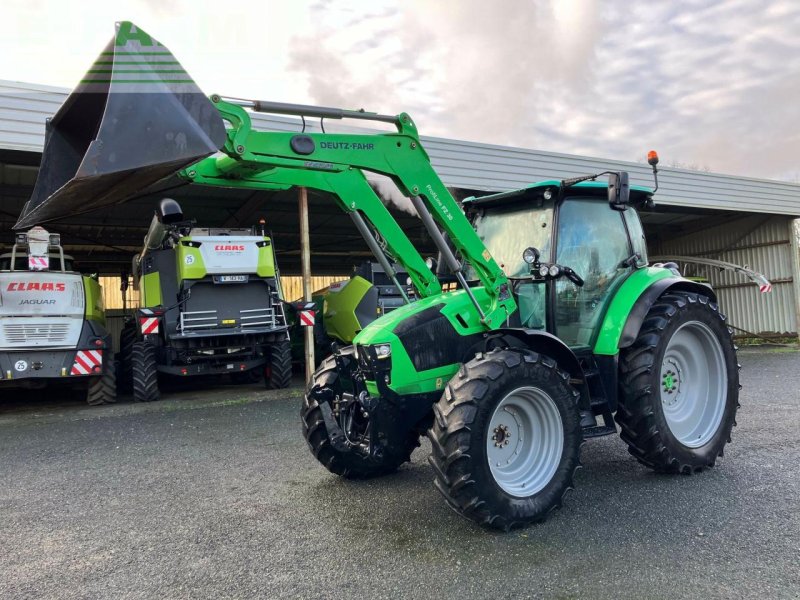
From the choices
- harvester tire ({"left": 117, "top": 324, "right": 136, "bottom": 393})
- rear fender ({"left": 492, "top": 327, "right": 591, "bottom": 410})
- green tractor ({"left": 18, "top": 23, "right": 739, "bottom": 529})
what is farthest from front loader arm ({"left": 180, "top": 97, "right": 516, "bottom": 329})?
harvester tire ({"left": 117, "top": 324, "right": 136, "bottom": 393})

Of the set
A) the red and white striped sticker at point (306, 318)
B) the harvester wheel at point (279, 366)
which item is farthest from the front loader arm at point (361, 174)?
the harvester wheel at point (279, 366)

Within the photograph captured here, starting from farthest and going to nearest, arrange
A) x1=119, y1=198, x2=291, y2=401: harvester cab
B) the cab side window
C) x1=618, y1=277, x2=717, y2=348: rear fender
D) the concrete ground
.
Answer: x1=119, y1=198, x2=291, y2=401: harvester cab < the cab side window < x1=618, y1=277, x2=717, y2=348: rear fender < the concrete ground

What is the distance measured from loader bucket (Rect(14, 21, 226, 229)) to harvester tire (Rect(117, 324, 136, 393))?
9653 mm

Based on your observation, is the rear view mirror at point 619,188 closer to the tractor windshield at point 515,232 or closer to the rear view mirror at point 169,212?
the tractor windshield at point 515,232

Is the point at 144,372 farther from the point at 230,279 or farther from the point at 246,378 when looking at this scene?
the point at 246,378

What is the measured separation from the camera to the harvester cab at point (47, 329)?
30.6 ft

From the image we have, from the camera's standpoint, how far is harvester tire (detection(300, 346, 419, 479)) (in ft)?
14.7

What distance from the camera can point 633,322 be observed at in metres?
4.43

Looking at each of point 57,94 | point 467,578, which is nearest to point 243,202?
point 57,94

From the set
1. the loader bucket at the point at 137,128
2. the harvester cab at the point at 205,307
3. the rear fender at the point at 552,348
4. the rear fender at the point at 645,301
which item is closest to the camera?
the loader bucket at the point at 137,128

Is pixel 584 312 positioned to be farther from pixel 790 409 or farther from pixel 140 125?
pixel 790 409

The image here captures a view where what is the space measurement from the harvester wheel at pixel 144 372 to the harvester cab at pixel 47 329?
16.5 inches

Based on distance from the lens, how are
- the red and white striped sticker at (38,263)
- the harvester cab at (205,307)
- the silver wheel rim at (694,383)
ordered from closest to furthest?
the silver wheel rim at (694,383), the red and white striped sticker at (38,263), the harvester cab at (205,307)

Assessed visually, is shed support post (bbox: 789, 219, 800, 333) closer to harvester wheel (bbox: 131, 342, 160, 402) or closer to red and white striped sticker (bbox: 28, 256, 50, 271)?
harvester wheel (bbox: 131, 342, 160, 402)
